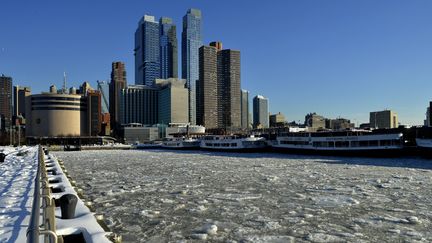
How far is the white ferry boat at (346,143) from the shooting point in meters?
67.2

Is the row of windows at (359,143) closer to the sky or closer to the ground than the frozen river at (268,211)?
closer to the sky

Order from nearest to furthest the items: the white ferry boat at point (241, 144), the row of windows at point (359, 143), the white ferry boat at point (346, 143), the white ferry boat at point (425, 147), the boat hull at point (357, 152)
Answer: the white ferry boat at point (425, 147) < the boat hull at point (357, 152) < the white ferry boat at point (346, 143) < the row of windows at point (359, 143) < the white ferry boat at point (241, 144)

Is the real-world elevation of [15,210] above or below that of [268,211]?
above

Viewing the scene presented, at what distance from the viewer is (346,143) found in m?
76.0

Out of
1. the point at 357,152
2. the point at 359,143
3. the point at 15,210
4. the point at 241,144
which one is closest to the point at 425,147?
the point at 357,152

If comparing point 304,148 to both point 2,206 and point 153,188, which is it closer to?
point 153,188

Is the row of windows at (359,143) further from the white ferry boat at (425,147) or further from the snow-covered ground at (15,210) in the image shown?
the snow-covered ground at (15,210)

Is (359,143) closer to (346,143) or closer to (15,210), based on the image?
(346,143)

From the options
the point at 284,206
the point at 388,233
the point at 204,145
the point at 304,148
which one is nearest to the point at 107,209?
the point at 284,206

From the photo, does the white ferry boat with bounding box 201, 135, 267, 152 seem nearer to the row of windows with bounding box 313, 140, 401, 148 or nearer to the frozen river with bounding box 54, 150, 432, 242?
the row of windows with bounding box 313, 140, 401, 148

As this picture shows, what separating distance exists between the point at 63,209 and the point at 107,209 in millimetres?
5032

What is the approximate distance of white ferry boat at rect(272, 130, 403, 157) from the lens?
6725cm

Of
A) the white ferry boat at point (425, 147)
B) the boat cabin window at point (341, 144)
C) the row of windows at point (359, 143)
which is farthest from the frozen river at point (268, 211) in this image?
the boat cabin window at point (341, 144)

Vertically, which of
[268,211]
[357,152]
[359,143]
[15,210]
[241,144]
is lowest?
[357,152]
